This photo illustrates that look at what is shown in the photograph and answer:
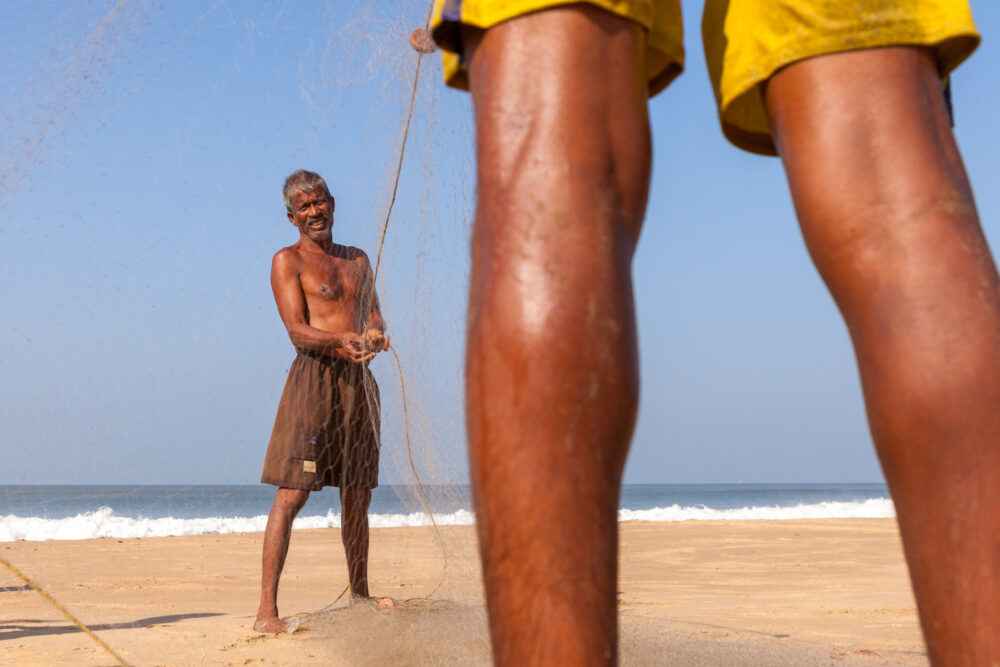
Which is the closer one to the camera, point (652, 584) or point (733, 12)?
point (733, 12)

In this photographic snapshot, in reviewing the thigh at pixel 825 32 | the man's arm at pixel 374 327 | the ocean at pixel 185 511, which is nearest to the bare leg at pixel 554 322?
the thigh at pixel 825 32

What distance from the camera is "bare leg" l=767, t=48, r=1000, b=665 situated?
729 mm

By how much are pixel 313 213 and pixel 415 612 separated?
2.04 m

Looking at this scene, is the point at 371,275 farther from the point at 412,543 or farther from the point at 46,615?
the point at 46,615

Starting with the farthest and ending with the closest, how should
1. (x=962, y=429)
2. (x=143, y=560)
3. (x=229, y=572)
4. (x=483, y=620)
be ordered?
(x=143, y=560) < (x=229, y=572) < (x=483, y=620) < (x=962, y=429)

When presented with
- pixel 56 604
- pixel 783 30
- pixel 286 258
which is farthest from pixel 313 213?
pixel 783 30

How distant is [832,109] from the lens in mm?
842

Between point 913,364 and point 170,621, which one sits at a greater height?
point 913,364

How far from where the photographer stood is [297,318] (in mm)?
3994

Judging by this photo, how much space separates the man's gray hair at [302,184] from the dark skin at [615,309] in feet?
11.1

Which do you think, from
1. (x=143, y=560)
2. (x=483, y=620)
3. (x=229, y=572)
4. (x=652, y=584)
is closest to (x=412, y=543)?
(x=483, y=620)

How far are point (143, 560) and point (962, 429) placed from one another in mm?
7208

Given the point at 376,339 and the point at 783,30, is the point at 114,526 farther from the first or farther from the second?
the point at 783,30

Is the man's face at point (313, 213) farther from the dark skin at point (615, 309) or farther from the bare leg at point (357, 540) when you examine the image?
the dark skin at point (615, 309)
